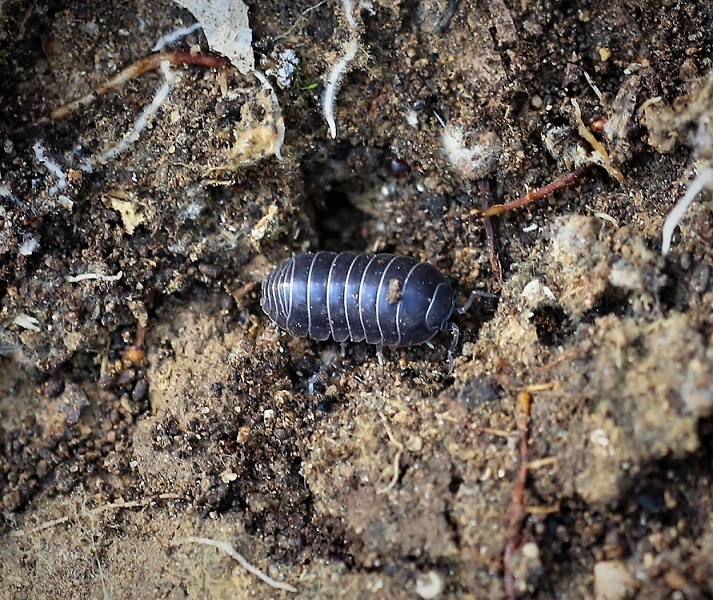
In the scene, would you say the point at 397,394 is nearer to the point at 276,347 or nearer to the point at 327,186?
the point at 276,347

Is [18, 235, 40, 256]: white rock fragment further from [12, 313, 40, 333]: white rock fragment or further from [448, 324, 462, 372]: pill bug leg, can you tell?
[448, 324, 462, 372]: pill bug leg

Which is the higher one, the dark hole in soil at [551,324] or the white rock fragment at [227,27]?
the white rock fragment at [227,27]

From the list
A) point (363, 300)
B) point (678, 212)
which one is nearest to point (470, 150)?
point (363, 300)

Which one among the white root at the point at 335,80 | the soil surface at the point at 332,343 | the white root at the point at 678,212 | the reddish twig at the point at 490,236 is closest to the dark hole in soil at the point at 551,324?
the soil surface at the point at 332,343

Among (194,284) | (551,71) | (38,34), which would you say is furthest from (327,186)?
(38,34)

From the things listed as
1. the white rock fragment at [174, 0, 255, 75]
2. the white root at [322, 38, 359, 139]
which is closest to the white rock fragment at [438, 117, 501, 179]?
the white root at [322, 38, 359, 139]

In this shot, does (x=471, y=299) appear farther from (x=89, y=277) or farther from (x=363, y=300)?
(x=89, y=277)

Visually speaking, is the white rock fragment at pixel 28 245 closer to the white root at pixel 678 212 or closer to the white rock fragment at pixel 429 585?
the white rock fragment at pixel 429 585
